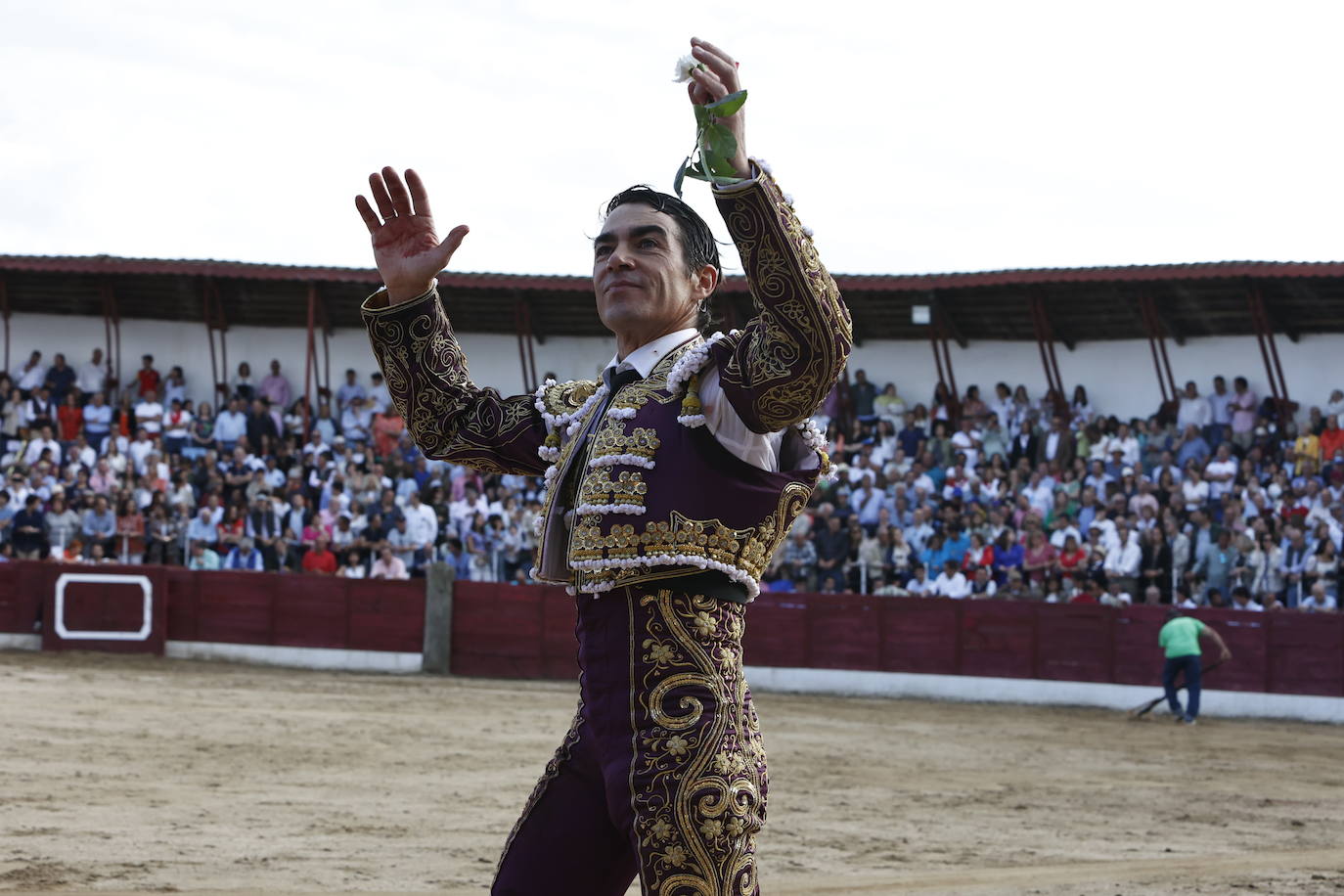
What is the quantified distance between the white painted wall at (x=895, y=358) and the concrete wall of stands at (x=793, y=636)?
3.92 metres

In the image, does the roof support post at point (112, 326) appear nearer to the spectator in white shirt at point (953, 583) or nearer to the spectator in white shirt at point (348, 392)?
the spectator in white shirt at point (348, 392)

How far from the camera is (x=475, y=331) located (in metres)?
20.3

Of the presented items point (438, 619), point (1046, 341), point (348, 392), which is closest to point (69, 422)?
point (348, 392)

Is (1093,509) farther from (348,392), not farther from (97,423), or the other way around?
(97,423)

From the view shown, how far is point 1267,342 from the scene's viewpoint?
676 inches

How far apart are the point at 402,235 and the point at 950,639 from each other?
498 inches

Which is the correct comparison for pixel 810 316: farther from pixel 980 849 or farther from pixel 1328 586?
pixel 1328 586

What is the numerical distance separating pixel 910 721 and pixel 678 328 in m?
10.6

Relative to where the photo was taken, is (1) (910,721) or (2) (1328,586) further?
(2) (1328,586)

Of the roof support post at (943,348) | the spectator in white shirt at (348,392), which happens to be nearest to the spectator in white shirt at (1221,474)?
the roof support post at (943,348)

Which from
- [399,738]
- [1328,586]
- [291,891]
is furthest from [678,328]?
[1328,586]

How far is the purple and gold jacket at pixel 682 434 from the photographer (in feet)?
7.08

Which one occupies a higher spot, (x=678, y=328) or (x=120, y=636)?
(x=678, y=328)

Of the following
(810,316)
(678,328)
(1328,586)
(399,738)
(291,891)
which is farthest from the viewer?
(1328,586)
